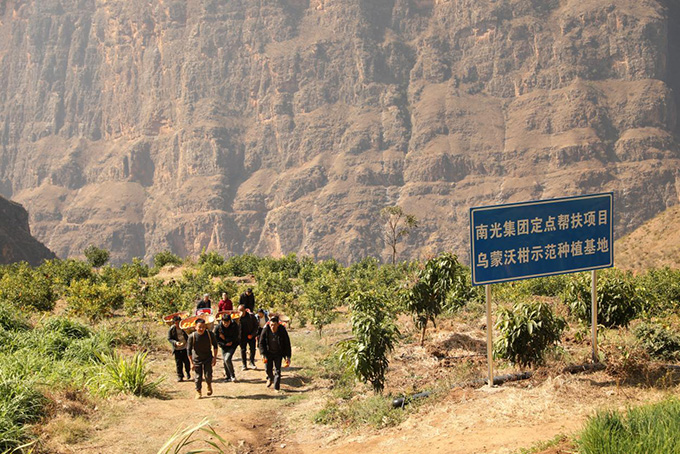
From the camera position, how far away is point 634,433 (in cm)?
529

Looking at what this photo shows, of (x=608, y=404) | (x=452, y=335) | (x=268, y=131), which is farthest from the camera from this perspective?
(x=268, y=131)

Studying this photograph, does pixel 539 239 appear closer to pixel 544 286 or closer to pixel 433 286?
pixel 433 286

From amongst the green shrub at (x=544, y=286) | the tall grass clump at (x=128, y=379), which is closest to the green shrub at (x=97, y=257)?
the green shrub at (x=544, y=286)

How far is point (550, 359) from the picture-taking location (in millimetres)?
9422

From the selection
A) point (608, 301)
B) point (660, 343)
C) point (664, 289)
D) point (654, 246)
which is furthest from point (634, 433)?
point (654, 246)

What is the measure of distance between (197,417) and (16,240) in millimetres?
61081

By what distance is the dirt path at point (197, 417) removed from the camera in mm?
8430

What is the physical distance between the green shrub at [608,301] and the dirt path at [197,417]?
5.45 meters

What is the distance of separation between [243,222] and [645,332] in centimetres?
11270

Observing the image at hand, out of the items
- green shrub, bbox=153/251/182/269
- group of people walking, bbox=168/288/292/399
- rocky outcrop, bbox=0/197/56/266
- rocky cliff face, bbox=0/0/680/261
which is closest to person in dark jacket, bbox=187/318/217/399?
group of people walking, bbox=168/288/292/399

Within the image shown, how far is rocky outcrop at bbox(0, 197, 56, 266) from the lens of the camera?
5953 centimetres

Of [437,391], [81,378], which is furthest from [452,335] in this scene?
[81,378]

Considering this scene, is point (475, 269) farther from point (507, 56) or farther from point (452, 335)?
point (507, 56)

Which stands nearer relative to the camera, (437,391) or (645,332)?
(437,391)
